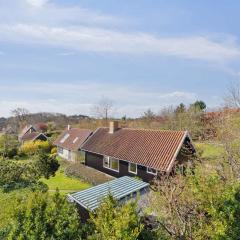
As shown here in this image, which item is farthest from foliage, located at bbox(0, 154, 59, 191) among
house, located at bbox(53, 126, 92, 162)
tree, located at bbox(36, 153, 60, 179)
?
house, located at bbox(53, 126, 92, 162)

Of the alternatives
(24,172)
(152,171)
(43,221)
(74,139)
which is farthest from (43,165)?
(74,139)

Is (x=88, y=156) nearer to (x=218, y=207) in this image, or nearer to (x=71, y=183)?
(x=71, y=183)

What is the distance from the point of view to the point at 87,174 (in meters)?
31.8

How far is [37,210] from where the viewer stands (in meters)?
10.2

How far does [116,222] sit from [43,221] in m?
3.11

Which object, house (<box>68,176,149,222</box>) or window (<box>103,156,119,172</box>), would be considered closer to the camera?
house (<box>68,176,149,222</box>)

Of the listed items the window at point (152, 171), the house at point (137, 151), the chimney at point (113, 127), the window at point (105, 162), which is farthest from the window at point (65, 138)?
the window at point (152, 171)

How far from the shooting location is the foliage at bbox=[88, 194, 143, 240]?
810cm

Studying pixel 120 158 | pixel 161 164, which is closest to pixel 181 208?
pixel 161 164

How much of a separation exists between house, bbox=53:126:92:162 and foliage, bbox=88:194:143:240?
1259 inches

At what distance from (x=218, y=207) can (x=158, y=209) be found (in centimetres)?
281

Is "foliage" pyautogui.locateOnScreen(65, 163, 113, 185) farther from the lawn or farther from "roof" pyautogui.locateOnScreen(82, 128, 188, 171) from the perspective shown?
"roof" pyautogui.locateOnScreen(82, 128, 188, 171)

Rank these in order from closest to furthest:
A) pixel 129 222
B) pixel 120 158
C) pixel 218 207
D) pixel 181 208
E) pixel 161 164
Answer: pixel 129 222 → pixel 218 207 → pixel 181 208 → pixel 161 164 → pixel 120 158

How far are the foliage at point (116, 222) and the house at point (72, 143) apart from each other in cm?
3199
